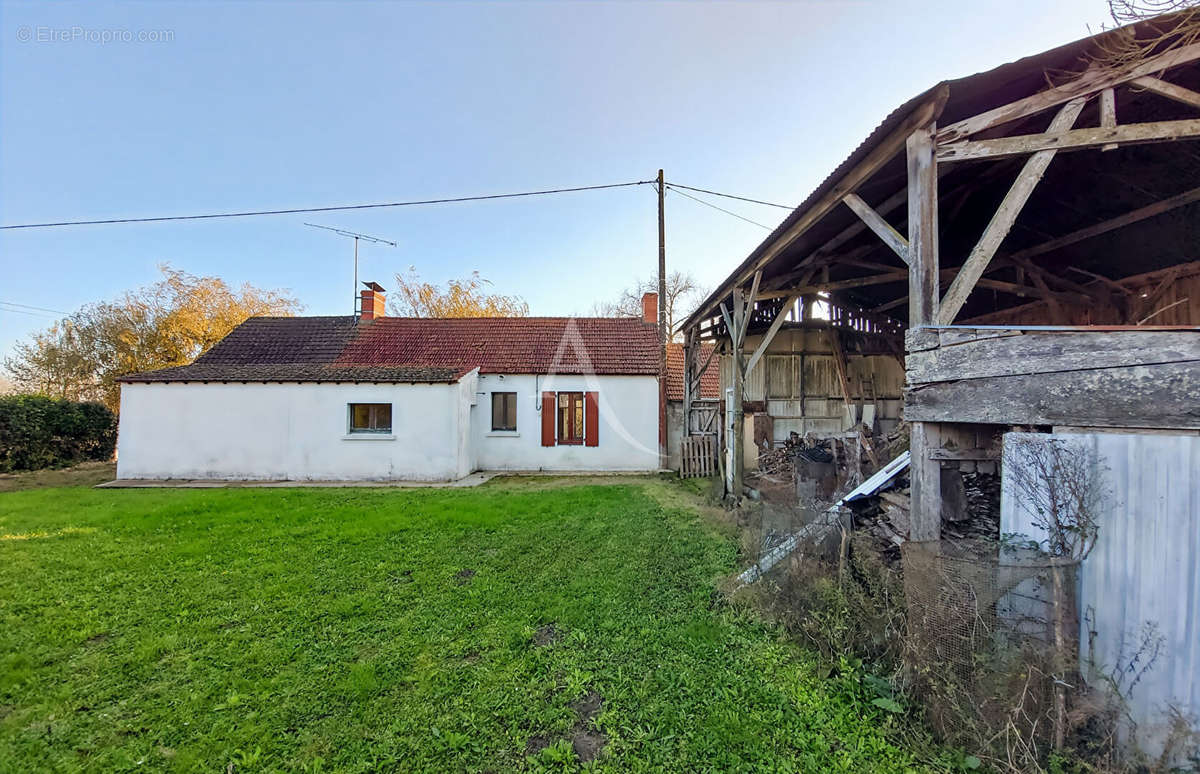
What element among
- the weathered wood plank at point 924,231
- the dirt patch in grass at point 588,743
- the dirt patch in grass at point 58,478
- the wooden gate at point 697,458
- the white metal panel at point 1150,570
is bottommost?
the dirt patch in grass at point 58,478

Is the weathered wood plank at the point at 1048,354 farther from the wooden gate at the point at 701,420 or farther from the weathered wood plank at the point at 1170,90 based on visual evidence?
the wooden gate at the point at 701,420

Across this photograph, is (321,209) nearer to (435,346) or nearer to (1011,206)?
(435,346)

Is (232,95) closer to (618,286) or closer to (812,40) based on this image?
(812,40)

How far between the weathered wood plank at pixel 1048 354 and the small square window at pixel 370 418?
11012 mm

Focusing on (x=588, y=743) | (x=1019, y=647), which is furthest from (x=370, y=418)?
(x=1019, y=647)

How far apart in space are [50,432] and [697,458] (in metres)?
18.4

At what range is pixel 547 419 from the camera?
12.3m

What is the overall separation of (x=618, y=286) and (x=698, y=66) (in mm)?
18657

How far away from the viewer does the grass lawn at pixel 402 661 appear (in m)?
2.36

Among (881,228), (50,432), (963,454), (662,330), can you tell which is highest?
(662,330)

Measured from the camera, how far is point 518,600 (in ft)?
13.7

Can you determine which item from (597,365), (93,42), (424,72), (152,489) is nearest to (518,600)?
(597,365)

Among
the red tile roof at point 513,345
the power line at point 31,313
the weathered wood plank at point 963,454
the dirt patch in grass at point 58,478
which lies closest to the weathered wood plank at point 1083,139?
the weathered wood plank at point 963,454

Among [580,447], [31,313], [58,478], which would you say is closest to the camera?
[58,478]
